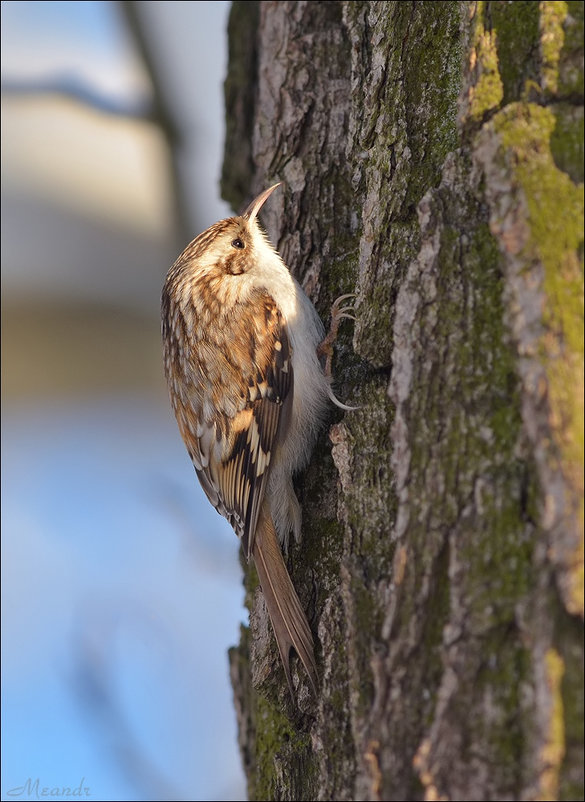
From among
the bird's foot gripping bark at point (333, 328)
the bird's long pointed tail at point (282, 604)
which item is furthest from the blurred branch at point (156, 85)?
the bird's long pointed tail at point (282, 604)

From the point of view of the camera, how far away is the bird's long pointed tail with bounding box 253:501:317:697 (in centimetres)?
175

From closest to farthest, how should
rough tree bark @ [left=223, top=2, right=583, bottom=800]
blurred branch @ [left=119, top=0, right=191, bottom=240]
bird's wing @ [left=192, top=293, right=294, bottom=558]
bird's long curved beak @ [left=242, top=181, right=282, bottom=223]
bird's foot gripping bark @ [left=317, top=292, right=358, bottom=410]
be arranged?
rough tree bark @ [left=223, top=2, right=583, bottom=800], bird's foot gripping bark @ [left=317, top=292, right=358, bottom=410], bird's wing @ [left=192, top=293, right=294, bottom=558], bird's long curved beak @ [left=242, top=181, right=282, bottom=223], blurred branch @ [left=119, top=0, right=191, bottom=240]

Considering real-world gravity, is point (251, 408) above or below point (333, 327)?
below

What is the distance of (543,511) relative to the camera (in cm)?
128

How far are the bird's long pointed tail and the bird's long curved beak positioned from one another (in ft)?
3.09

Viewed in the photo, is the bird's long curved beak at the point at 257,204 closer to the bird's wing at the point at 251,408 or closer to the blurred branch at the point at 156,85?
the bird's wing at the point at 251,408

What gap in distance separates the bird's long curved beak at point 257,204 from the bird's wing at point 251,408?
0.29 meters

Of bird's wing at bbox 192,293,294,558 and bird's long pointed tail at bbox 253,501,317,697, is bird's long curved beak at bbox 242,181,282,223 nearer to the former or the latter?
bird's wing at bbox 192,293,294,558

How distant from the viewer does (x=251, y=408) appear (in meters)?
2.38

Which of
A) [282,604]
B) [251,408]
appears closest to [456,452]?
[282,604]

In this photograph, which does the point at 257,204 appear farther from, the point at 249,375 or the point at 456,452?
the point at 456,452

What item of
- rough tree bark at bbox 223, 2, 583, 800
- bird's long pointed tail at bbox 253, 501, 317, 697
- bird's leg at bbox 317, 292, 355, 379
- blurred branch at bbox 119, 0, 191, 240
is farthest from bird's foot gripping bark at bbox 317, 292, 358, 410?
blurred branch at bbox 119, 0, 191, 240

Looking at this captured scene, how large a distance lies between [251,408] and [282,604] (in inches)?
25.9

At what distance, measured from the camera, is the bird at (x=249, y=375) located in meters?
2.21
